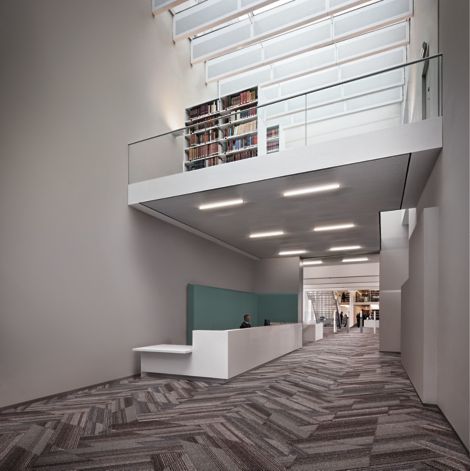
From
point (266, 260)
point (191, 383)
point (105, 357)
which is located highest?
point (266, 260)

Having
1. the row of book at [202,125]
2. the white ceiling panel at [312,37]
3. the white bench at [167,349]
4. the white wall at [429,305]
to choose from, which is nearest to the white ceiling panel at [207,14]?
the white ceiling panel at [312,37]

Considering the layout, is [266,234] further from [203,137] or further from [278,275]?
[278,275]

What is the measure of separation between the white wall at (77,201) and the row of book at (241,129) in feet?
5.51

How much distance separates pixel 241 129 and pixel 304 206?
5.18 ft

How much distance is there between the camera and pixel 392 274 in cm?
974

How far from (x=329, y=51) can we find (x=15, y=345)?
8.21m

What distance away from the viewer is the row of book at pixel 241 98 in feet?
Answer: 22.9

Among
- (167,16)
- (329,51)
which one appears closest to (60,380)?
(167,16)

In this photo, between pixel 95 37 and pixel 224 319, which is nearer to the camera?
pixel 95 37

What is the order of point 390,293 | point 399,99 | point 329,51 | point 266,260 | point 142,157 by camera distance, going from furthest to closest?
1. point 266,260
2. point 390,293
3. point 329,51
4. point 399,99
5. point 142,157

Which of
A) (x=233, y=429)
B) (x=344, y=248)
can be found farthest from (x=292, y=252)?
(x=233, y=429)

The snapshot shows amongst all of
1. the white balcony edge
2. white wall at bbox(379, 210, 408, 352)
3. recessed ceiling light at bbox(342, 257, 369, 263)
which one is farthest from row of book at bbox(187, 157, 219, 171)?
recessed ceiling light at bbox(342, 257, 369, 263)

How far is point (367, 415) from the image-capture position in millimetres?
4102

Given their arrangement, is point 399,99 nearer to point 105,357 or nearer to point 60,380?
point 105,357
